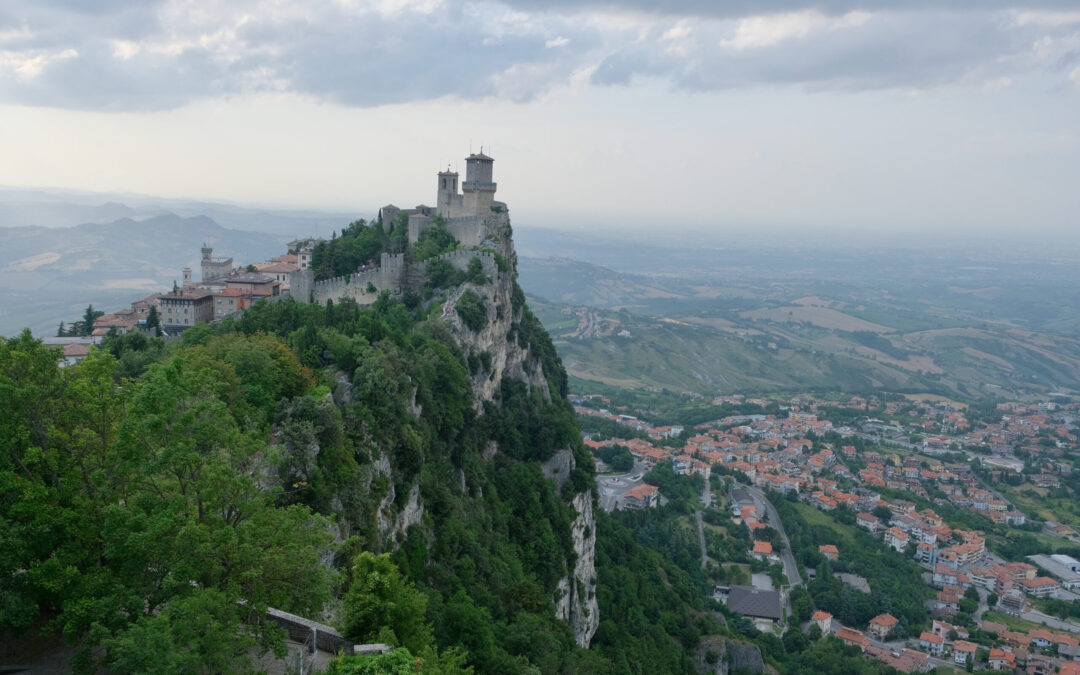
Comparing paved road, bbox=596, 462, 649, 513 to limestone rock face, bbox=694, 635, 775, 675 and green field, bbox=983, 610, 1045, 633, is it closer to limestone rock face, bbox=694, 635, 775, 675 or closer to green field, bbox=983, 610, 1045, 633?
limestone rock face, bbox=694, 635, 775, 675

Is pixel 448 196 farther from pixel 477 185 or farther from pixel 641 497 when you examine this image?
pixel 641 497

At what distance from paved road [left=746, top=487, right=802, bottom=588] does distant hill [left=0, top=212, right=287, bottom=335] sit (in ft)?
304

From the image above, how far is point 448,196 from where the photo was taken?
186 ft

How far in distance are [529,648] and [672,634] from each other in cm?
2429

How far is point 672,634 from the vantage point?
4850cm

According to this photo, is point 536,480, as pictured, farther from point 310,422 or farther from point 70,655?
point 70,655


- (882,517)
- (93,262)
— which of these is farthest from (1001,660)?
(93,262)

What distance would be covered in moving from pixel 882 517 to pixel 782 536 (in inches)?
605

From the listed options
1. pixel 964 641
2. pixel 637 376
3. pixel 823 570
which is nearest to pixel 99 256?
pixel 637 376

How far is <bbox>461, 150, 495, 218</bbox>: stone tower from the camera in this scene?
183 ft

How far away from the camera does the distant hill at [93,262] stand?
423 ft

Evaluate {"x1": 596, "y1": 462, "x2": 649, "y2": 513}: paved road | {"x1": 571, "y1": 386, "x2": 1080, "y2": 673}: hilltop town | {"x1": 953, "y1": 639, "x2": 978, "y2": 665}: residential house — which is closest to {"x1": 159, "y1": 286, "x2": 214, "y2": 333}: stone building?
{"x1": 596, "y1": 462, "x2": 649, "y2": 513}: paved road

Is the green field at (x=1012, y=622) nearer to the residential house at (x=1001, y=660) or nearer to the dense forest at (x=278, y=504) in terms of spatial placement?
the residential house at (x=1001, y=660)

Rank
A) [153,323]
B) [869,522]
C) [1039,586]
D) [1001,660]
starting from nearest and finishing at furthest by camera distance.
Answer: [153,323] → [1001,660] → [1039,586] → [869,522]
